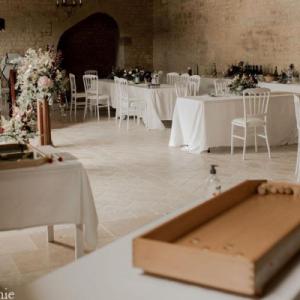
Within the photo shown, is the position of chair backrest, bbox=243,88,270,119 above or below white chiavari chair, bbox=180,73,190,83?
below

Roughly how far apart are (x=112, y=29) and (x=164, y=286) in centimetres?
1504

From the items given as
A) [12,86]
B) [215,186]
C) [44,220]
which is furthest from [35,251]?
[12,86]

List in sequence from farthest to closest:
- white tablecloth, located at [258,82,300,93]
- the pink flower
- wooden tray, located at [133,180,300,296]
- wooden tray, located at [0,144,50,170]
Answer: white tablecloth, located at [258,82,300,93] → the pink flower → wooden tray, located at [0,144,50,170] → wooden tray, located at [133,180,300,296]

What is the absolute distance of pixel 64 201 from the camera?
11.4 ft

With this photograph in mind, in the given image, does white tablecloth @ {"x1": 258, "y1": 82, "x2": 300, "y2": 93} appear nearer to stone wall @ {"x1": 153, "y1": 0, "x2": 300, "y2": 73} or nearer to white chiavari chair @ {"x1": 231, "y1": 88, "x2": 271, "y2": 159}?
stone wall @ {"x1": 153, "y1": 0, "x2": 300, "y2": 73}

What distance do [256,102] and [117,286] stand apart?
22.6ft

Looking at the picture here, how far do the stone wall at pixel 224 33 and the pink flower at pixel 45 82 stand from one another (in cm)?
511

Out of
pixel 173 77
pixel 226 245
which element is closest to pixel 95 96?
pixel 173 77

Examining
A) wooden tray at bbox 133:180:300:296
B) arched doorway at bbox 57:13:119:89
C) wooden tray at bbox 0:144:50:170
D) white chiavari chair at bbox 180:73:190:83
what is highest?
arched doorway at bbox 57:13:119:89

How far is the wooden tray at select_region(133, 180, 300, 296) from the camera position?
124 cm

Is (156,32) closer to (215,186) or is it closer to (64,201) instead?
(64,201)

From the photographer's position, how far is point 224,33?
1254cm

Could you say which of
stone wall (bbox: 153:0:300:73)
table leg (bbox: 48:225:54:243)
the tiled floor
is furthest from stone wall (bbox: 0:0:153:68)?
table leg (bbox: 48:225:54:243)

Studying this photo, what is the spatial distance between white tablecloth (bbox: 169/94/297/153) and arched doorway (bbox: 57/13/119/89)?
7.87m
